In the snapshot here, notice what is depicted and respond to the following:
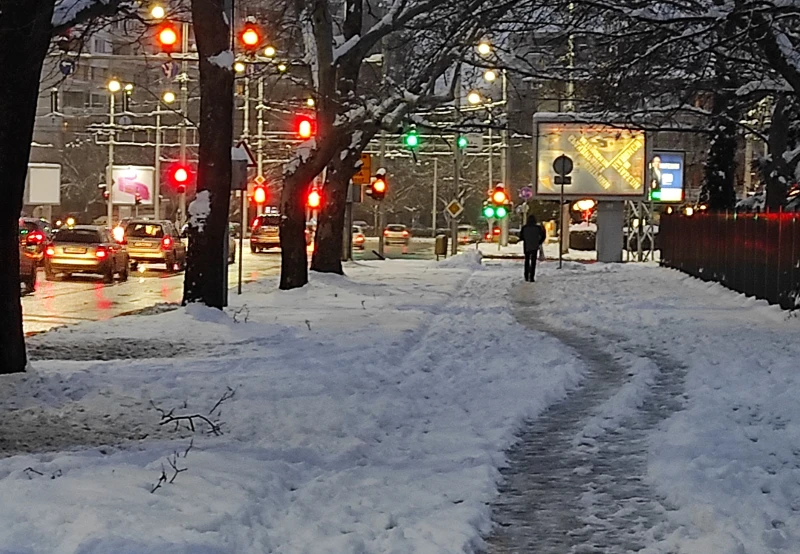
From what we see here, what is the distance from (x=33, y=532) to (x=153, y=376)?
245 inches

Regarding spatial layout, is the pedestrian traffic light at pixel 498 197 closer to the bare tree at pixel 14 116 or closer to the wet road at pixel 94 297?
the wet road at pixel 94 297

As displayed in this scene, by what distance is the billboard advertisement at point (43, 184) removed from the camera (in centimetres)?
6034

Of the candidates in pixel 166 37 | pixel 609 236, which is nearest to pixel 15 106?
pixel 166 37

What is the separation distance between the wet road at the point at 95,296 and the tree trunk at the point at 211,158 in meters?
2.61

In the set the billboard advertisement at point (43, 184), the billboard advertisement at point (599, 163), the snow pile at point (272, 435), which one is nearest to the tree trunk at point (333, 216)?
the snow pile at point (272, 435)

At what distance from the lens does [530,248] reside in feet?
107

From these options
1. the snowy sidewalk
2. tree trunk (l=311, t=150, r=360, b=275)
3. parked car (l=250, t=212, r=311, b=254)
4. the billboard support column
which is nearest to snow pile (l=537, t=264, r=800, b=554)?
the snowy sidewalk

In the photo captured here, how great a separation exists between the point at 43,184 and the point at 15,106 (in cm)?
5160

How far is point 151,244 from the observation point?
41312 millimetres

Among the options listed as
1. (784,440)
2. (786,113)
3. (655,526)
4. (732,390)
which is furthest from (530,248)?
(655,526)

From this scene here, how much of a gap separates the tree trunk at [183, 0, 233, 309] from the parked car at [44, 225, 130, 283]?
1496cm

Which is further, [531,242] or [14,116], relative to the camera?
[531,242]

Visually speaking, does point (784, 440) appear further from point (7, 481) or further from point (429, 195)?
point (429, 195)

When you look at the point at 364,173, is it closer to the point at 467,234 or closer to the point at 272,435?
the point at 272,435
